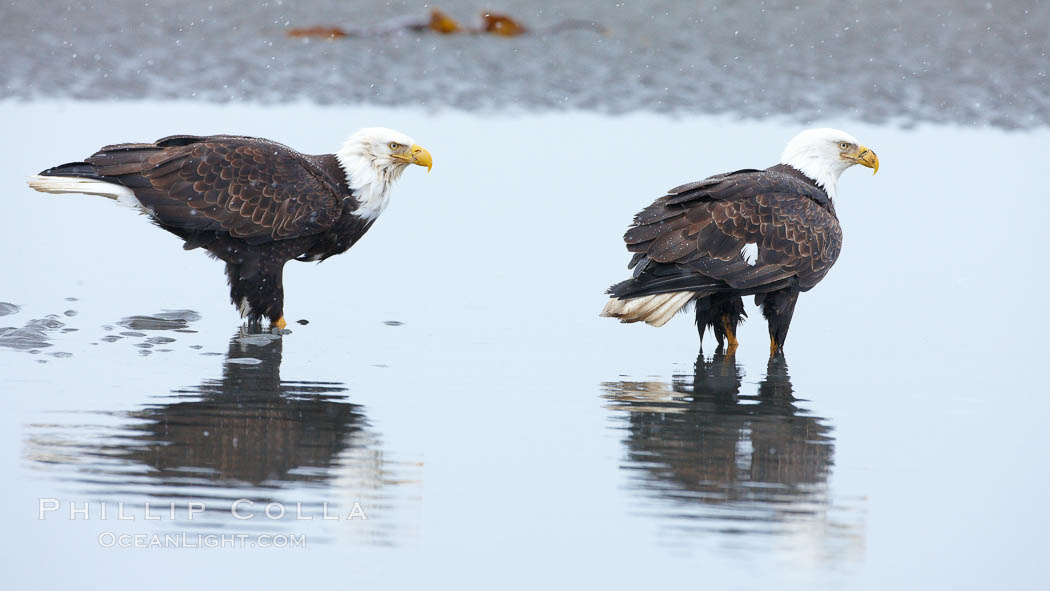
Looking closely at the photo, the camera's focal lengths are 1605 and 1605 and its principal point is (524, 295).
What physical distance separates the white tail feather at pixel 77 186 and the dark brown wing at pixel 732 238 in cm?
274

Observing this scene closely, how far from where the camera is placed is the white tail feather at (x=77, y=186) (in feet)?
28.2

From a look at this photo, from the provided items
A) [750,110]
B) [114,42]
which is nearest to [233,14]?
[114,42]

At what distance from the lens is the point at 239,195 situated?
8625mm

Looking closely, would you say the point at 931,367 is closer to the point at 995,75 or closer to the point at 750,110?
the point at 750,110

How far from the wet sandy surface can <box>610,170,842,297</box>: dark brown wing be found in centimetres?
709

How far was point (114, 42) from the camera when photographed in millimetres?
18109

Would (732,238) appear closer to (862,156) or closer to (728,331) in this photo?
(728,331)

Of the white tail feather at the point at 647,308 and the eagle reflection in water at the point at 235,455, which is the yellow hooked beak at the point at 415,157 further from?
the eagle reflection in water at the point at 235,455

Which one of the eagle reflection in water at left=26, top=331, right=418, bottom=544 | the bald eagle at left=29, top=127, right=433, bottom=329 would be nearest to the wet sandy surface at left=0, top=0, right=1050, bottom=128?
the bald eagle at left=29, top=127, right=433, bottom=329

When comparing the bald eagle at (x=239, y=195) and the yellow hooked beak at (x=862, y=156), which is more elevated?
the yellow hooked beak at (x=862, y=156)

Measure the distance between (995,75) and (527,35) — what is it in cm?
516

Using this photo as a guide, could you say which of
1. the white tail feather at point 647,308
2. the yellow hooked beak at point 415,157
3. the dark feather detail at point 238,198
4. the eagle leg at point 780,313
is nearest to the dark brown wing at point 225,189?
the dark feather detail at point 238,198

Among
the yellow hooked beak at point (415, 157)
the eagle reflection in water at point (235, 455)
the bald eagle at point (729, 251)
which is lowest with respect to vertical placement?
the eagle reflection in water at point (235, 455)

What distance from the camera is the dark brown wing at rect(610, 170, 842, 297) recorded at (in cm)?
812
